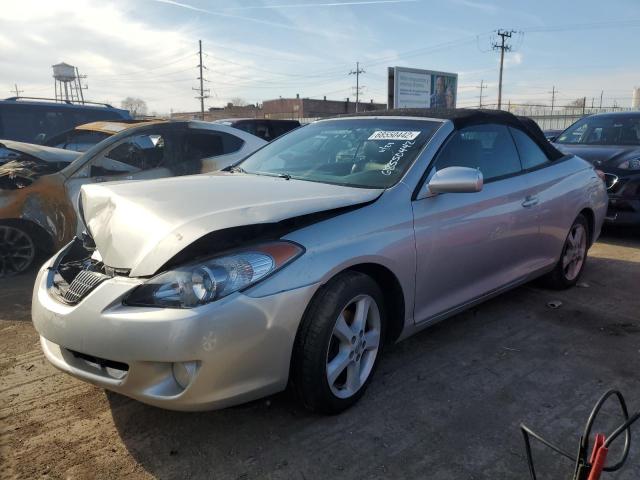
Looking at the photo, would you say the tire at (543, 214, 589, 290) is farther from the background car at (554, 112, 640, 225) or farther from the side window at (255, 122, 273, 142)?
the side window at (255, 122, 273, 142)

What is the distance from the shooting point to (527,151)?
4117mm

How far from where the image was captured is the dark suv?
8.98 metres

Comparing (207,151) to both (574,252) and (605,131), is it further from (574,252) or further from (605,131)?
(605,131)

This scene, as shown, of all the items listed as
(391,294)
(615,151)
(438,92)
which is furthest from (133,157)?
(438,92)

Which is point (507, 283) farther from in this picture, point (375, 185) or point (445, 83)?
point (445, 83)

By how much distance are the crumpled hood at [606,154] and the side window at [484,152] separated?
10.4 feet

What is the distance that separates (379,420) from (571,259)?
9.46 feet

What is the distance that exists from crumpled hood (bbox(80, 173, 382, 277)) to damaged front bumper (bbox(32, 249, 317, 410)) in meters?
0.17

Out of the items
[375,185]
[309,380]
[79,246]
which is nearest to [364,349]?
[309,380]

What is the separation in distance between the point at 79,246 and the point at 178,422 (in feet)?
4.03

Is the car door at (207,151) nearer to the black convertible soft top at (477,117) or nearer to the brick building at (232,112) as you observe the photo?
the black convertible soft top at (477,117)

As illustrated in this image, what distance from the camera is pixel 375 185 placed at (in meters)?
3.02

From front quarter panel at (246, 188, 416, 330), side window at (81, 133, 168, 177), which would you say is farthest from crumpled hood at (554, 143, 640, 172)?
side window at (81, 133, 168, 177)

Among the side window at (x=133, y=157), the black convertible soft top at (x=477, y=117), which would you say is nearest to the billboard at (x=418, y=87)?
the side window at (x=133, y=157)
